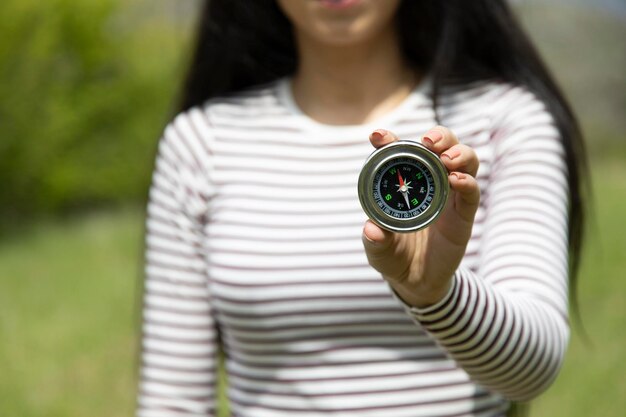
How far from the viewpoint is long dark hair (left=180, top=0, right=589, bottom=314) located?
2387 mm

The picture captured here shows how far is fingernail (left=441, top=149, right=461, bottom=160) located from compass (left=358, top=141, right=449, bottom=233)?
0.04 feet

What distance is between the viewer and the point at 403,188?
172cm

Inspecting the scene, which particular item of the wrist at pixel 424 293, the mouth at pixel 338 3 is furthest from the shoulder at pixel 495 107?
the wrist at pixel 424 293

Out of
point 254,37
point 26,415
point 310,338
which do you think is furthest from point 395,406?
point 26,415

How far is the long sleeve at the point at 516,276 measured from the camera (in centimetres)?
189

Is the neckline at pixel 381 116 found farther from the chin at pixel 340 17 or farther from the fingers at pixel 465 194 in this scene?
the fingers at pixel 465 194

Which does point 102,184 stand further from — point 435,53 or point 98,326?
point 435,53

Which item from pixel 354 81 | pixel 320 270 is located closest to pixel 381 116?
pixel 354 81

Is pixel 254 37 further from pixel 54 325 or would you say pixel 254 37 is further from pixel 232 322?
pixel 54 325

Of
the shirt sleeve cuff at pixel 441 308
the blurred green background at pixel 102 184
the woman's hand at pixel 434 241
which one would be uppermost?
the woman's hand at pixel 434 241

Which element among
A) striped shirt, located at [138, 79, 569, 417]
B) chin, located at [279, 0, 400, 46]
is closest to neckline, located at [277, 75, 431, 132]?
striped shirt, located at [138, 79, 569, 417]

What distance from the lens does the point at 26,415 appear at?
4812 millimetres

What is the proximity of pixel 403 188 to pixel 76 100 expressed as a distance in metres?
6.91

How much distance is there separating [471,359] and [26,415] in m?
3.25
